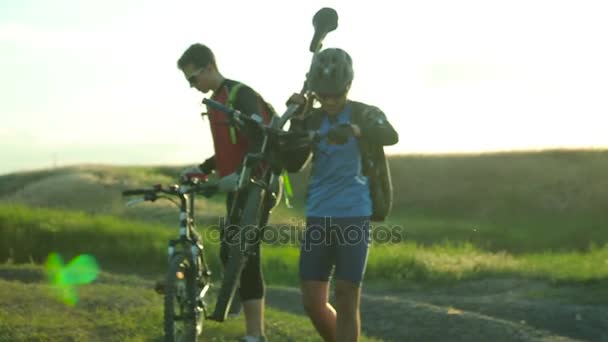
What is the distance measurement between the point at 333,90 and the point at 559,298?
10722mm

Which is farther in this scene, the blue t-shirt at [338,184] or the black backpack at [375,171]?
the black backpack at [375,171]

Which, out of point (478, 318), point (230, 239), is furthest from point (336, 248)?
point (478, 318)

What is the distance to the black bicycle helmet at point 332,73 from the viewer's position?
23.3 feet

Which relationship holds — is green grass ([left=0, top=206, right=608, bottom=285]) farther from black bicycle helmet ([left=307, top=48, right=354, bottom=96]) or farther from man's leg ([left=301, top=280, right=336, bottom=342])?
black bicycle helmet ([left=307, top=48, right=354, bottom=96])

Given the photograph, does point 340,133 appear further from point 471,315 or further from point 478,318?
point 471,315

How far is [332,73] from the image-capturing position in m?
7.09

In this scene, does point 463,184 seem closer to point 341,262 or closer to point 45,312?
point 45,312

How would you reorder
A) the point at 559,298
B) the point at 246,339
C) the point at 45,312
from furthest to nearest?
1. the point at 559,298
2. the point at 45,312
3. the point at 246,339

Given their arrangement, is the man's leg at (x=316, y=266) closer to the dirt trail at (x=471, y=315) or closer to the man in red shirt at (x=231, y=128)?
the man in red shirt at (x=231, y=128)

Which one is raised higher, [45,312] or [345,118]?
[345,118]

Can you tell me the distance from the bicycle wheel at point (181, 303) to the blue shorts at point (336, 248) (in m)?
0.91

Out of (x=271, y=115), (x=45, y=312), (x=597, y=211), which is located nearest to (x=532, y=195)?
(x=597, y=211)

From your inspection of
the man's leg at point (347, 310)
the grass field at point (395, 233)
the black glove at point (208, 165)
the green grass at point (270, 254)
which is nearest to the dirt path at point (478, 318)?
the grass field at point (395, 233)

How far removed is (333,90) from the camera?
7.13m
